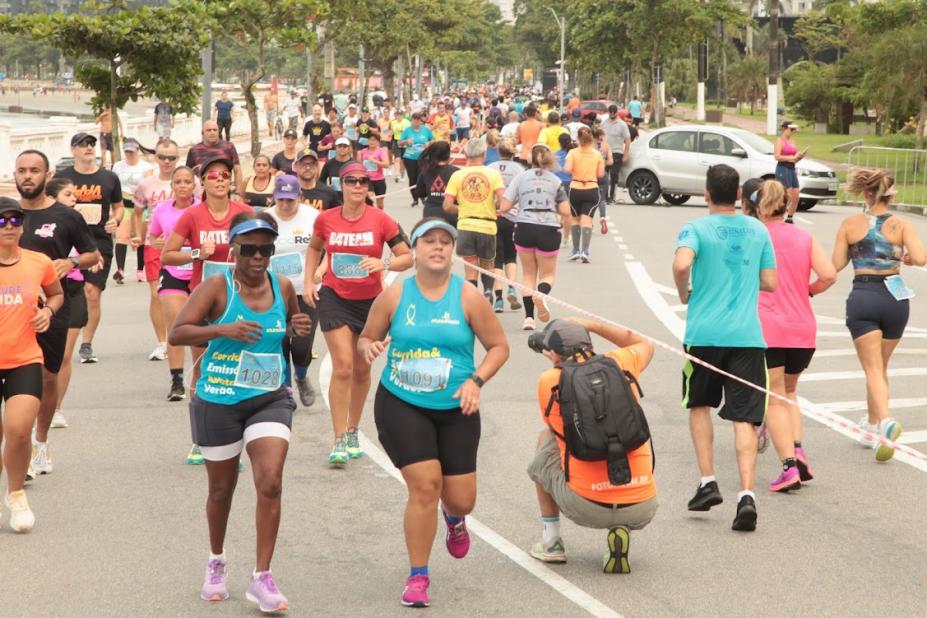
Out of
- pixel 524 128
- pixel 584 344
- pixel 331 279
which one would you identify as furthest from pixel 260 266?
pixel 524 128

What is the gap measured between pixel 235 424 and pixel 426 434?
826mm

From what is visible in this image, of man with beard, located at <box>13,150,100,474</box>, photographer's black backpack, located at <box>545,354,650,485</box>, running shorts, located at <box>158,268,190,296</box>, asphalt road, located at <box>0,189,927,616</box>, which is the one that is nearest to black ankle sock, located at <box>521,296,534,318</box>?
asphalt road, located at <box>0,189,927,616</box>

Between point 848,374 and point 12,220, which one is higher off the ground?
point 12,220

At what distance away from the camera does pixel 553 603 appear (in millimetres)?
6453

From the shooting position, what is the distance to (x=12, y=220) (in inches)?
297

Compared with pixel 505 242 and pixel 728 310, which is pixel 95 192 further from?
pixel 728 310

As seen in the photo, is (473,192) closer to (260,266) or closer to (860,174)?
(860,174)

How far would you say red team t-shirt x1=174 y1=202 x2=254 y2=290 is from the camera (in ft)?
30.3

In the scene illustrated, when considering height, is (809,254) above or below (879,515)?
above

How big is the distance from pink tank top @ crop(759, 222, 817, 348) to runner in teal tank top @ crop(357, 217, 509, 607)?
2.50 meters

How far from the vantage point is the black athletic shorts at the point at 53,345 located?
8.38m

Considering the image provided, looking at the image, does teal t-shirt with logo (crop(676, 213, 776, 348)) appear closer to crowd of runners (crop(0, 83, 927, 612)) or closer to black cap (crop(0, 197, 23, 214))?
crowd of runners (crop(0, 83, 927, 612))

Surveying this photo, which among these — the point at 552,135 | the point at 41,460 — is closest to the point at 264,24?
the point at 552,135

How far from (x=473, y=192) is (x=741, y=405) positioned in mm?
6745
